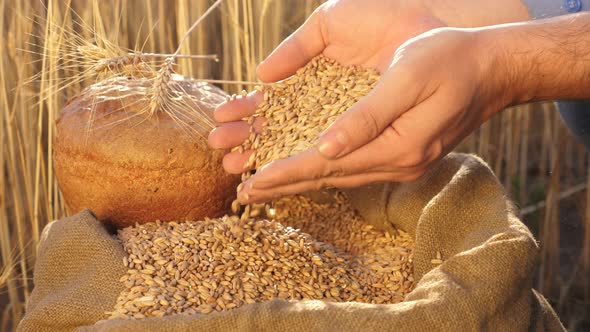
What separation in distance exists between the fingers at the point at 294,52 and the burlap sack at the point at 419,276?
1.09 feet

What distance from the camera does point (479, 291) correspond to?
1149 millimetres

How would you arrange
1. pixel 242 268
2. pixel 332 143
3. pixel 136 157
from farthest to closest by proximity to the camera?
pixel 136 157 < pixel 242 268 < pixel 332 143

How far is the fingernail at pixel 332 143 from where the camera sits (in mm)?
1181

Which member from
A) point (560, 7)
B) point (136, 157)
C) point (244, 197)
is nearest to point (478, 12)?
point (560, 7)

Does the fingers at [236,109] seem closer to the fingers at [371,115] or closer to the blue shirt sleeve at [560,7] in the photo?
the fingers at [371,115]

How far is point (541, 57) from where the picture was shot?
1.42m

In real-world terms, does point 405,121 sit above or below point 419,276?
above

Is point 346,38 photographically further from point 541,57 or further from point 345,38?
point 541,57

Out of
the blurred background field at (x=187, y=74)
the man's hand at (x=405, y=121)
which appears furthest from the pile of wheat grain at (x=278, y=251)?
the blurred background field at (x=187, y=74)

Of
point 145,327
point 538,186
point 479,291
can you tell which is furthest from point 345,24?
point 538,186

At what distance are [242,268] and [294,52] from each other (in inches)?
20.5

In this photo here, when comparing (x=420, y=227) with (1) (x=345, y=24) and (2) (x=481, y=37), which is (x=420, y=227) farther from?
(1) (x=345, y=24)

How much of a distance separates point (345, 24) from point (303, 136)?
1.06 ft

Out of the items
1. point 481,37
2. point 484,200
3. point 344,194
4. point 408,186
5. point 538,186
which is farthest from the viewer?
point 538,186
